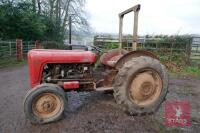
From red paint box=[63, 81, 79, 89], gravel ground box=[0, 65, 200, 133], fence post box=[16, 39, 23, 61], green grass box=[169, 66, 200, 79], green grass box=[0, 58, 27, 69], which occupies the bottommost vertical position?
gravel ground box=[0, 65, 200, 133]

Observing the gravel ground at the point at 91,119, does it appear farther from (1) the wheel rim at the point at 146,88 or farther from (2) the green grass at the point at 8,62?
(2) the green grass at the point at 8,62

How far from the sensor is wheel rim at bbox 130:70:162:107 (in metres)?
3.84

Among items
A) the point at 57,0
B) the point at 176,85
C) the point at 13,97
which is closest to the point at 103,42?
the point at 176,85

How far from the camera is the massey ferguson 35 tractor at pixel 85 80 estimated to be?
351 centimetres

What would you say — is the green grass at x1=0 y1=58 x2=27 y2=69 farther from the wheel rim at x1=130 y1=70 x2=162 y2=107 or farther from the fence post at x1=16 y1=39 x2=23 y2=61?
the wheel rim at x1=130 y1=70 x2=162 y2=107

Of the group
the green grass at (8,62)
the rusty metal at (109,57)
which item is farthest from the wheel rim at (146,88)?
the green grass at (8,62)

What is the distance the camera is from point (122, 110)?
4.04m

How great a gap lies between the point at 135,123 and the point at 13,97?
2.94m

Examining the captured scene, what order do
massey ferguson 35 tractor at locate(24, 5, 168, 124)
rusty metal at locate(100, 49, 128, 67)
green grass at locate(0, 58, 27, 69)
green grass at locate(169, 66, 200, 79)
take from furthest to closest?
green grass at locate(0, 58, 27, 69) → green grass at locate(169, 66, 200, 79) → rusty metal at locate(100, 49, 128, 67) → massey ferguson 35 tractor at locate(24, 5, 168, 124)

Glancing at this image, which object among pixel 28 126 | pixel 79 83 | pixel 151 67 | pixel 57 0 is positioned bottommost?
pixel 28 126

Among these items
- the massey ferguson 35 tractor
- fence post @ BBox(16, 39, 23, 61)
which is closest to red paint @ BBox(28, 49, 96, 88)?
the massey ferguson 35 tractor

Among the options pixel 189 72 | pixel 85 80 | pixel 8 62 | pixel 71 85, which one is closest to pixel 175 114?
pixel 85 80

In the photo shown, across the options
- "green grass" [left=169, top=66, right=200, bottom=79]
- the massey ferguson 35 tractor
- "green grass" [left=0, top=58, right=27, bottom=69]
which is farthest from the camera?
"green grass" [left=0, top=58, right=27, bottom=69]

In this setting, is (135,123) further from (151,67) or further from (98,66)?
(98,66)
